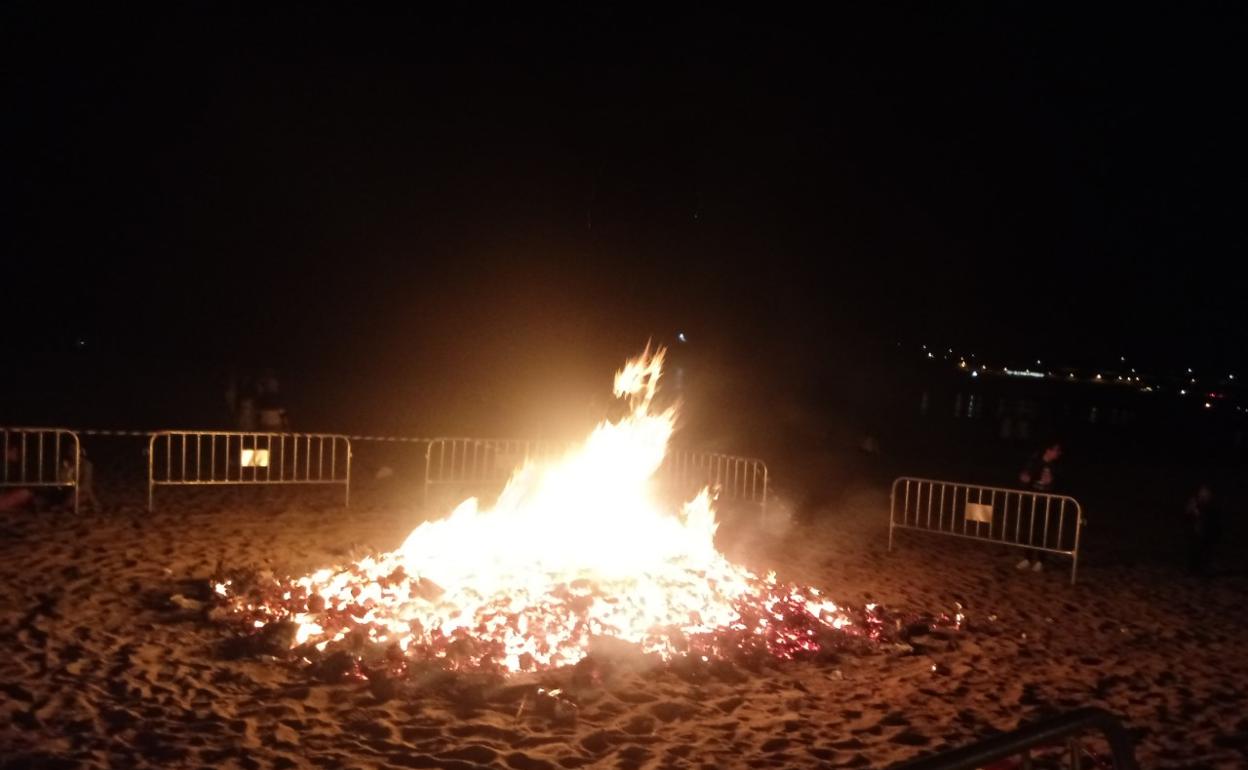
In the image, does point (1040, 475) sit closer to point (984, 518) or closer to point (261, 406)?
point (984, 518)

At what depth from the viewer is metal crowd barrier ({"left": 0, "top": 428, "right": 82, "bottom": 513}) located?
38.3ft

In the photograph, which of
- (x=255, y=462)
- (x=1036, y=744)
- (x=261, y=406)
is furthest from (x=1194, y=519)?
(x=261, y=406)

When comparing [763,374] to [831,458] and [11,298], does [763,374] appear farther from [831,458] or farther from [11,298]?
[11,298]

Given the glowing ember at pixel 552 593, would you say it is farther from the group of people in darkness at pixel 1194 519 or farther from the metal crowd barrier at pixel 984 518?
the group of people in darkness at pixel 1194 519

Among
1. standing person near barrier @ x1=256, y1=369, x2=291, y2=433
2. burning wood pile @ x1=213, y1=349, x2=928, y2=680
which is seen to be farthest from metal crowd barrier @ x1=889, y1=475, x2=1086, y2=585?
standing person near barrier @ x1=256, y1=369, x2=291, y2=433

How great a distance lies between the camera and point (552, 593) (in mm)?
8430

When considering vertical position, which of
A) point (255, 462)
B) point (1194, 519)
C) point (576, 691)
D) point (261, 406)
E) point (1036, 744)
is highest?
point (1036, 744)

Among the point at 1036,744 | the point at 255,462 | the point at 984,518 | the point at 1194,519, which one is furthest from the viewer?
the point at 255,462

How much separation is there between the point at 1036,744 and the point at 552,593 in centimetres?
583

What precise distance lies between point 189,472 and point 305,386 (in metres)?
17.4

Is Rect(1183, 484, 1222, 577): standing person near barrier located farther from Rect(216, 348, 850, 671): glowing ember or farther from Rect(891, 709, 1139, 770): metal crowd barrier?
Rect(891, 709, 1139, 770): metal crowd barrier

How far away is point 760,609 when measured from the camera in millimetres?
8711

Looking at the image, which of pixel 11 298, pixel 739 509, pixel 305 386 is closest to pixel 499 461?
pixel 739 509

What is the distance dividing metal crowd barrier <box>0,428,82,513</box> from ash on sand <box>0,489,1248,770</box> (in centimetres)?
136
